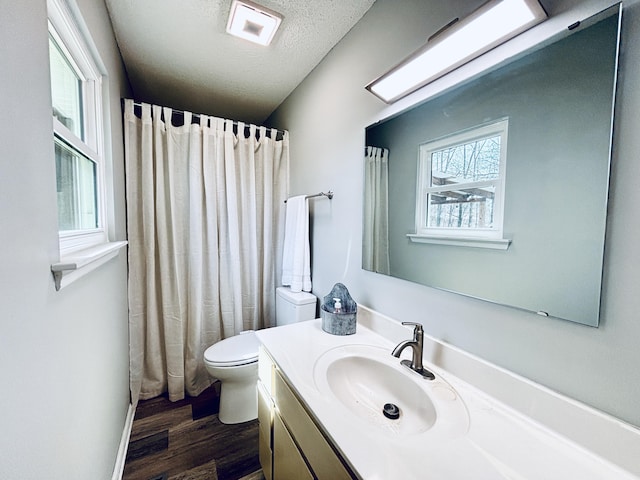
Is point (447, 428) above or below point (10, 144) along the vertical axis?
below

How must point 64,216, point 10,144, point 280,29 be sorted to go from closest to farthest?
point 10,144, point 64,216, point 280,29

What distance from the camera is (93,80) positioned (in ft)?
4.08

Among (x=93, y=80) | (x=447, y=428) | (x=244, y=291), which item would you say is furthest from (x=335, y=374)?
(x=93, y=80)

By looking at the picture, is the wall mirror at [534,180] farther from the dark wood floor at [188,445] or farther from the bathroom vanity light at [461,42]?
the dark wood floor at [188,445]

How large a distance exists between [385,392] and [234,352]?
42.2 inches

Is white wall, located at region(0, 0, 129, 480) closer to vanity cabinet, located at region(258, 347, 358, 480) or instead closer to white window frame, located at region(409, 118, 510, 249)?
vanity cabinet, located at region(258, 347, 358, 480)

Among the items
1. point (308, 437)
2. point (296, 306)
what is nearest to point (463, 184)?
point (308, 437)

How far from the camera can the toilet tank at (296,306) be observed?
1.80m

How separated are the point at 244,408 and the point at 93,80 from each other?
2.05 metres

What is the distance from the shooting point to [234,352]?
169 centimetres

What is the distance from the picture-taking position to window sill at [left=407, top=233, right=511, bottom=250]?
84cm

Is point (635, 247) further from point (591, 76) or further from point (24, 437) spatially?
point (24, 437)

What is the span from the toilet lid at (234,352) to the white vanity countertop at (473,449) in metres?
0.91

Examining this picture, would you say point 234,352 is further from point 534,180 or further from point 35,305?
point 534,180
